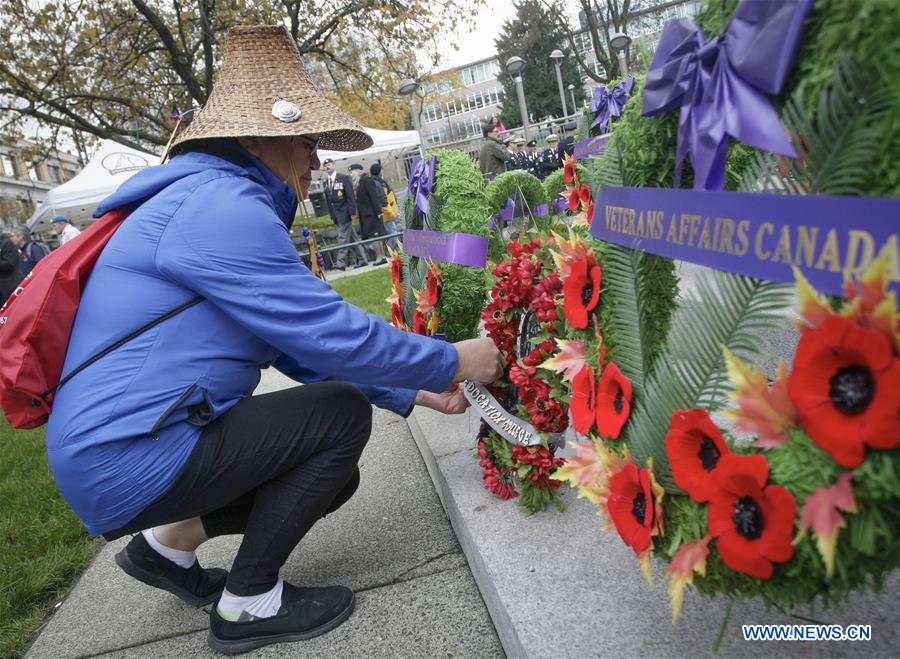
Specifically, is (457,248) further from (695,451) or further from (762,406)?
(762,406)

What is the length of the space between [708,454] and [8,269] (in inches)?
489

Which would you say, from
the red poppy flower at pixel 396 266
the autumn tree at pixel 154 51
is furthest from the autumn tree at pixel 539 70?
the red poppy flower at pixel 396 266

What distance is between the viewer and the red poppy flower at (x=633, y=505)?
1414 mm

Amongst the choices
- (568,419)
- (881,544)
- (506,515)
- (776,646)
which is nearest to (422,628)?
(506,515)

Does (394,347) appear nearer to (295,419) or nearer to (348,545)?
(295,419)

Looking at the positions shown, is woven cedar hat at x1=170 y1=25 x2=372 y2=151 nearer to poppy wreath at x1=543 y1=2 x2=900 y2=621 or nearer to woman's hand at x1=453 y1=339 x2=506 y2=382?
woman's hand at x1=453 y1=339 x2=506 y2=382

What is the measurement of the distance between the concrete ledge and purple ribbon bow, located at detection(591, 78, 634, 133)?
305 centimetres

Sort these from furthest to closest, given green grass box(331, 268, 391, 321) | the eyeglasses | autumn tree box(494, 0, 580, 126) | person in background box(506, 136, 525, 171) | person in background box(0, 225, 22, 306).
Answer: autumn tree box(494, 0, 580, 126) → person in background box(506, 136, 525, 171) → person in background box(0, 225, 22, 306) → green grass box(331, 268, 391, 321) → the eyeglasses

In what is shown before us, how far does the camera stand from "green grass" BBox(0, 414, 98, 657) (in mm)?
2812

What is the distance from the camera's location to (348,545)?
2.81 m

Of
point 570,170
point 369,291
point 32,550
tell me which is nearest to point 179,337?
point 32,550

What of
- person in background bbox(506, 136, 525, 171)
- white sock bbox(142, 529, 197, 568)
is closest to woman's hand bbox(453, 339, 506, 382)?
white sock bbox(142, 529, 197, 568)

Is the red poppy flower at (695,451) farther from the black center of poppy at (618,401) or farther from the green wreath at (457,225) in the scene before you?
the green wreath at (457,225)

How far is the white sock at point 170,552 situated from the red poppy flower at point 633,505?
1.68 meters
